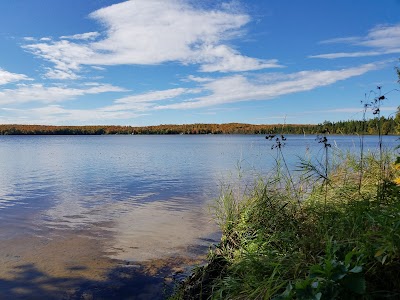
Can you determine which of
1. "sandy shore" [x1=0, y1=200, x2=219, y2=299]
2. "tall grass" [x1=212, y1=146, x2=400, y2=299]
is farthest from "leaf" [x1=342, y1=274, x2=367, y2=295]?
"sandy shore" [x1=0, y1=200, x2=219, y2=299]

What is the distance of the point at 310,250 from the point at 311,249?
0.11 ft

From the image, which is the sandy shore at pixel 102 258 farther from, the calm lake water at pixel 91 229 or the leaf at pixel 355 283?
the leaf at pixel 355 283

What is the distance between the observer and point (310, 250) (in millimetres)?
3877

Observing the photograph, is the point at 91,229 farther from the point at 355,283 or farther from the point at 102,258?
the point at 355,283

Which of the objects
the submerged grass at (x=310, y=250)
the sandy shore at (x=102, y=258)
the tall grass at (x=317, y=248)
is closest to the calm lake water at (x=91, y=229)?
the sandy shore at (x=102, y=258)

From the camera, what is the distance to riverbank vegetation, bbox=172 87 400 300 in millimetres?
2744

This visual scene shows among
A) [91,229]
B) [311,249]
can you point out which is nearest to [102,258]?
[91,229]

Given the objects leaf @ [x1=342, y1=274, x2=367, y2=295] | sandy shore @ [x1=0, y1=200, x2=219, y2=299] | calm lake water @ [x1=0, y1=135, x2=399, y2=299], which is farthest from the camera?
calm lake water @ [x1=0, y1=135, x2=399, y2=299]

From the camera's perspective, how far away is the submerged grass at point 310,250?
108 inches

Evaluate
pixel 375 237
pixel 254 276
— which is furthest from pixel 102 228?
pixel 375 237

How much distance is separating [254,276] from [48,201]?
453 inches

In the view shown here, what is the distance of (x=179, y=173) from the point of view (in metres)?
21.2

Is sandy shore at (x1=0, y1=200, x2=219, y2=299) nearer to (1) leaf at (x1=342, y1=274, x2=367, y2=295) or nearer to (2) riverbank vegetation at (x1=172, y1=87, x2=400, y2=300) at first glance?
(2) riverbank vegetation at (x1=172, y1=87, x2=400, y2=300)

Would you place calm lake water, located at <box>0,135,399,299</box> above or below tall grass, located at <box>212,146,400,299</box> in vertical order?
below
